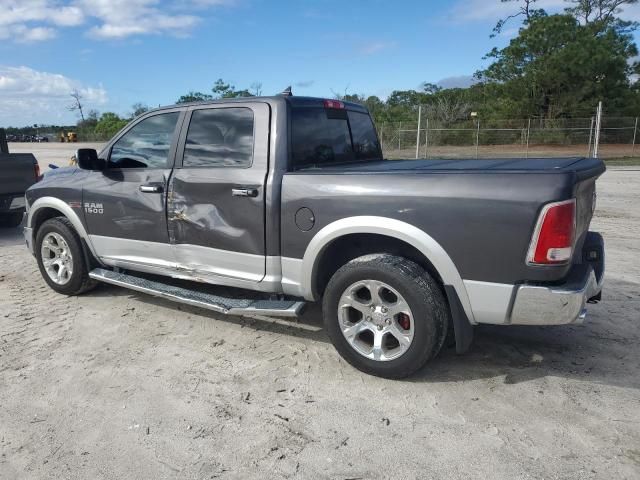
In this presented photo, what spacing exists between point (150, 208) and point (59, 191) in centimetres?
134

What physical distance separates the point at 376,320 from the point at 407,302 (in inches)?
11.9

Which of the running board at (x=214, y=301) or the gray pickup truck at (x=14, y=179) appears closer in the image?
the running board at (x=214, y=301)

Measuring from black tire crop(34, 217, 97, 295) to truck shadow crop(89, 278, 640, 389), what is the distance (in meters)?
1.09

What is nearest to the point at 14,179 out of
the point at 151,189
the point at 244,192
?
the point at 151,189

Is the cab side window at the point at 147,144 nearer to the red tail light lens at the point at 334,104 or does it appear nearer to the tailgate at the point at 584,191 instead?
the red tail light lens at the point at 334,104

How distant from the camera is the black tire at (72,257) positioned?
17.1 feet

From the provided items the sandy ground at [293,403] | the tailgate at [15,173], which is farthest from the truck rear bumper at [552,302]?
the tailgate at [15,173]

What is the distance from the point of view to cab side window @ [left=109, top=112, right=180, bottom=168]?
4.57 meters

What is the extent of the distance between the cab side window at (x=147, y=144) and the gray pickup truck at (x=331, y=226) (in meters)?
0.01

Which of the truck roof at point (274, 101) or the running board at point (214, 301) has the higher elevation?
the truck roof at point (274, 101)

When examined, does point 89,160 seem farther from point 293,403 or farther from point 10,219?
point 10,219

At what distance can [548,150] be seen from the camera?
2906 centimetres

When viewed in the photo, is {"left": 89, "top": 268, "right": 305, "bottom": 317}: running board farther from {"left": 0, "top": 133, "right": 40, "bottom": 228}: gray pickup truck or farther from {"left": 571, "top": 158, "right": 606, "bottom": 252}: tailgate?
{"left": 0, "top": 133, "right": 40, "bottom": 228}: gray pickup truck

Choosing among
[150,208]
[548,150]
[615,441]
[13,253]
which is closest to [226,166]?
[150,208]
